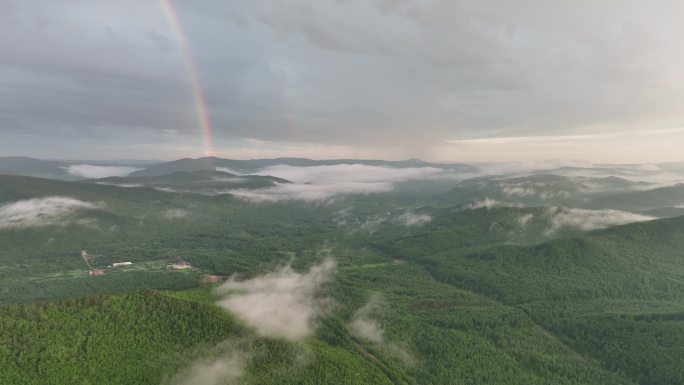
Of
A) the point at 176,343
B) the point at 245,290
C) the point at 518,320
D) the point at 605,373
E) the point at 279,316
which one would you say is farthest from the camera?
the point at 245,290

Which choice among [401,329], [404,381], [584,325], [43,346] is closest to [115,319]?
[43,346]

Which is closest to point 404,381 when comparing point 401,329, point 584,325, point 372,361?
point 372,361

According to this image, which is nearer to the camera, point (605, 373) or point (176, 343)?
point (176, 343)

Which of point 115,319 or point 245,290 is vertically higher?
point 115,319

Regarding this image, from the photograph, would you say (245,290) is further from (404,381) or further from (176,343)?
(404,381)

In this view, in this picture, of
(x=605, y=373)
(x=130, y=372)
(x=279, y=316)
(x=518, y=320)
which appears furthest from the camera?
(x=518, y=320)

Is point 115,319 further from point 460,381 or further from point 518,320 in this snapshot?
point 518,320

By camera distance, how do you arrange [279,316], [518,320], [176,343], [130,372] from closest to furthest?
1. [130,372]
2. [176,343]
3. [279,316]
4. [518,320]

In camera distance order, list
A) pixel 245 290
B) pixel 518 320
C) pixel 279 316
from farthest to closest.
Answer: pixel 245 290, pixel 518 320, pixel 279 316

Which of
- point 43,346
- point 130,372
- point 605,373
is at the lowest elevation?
point 605,373
